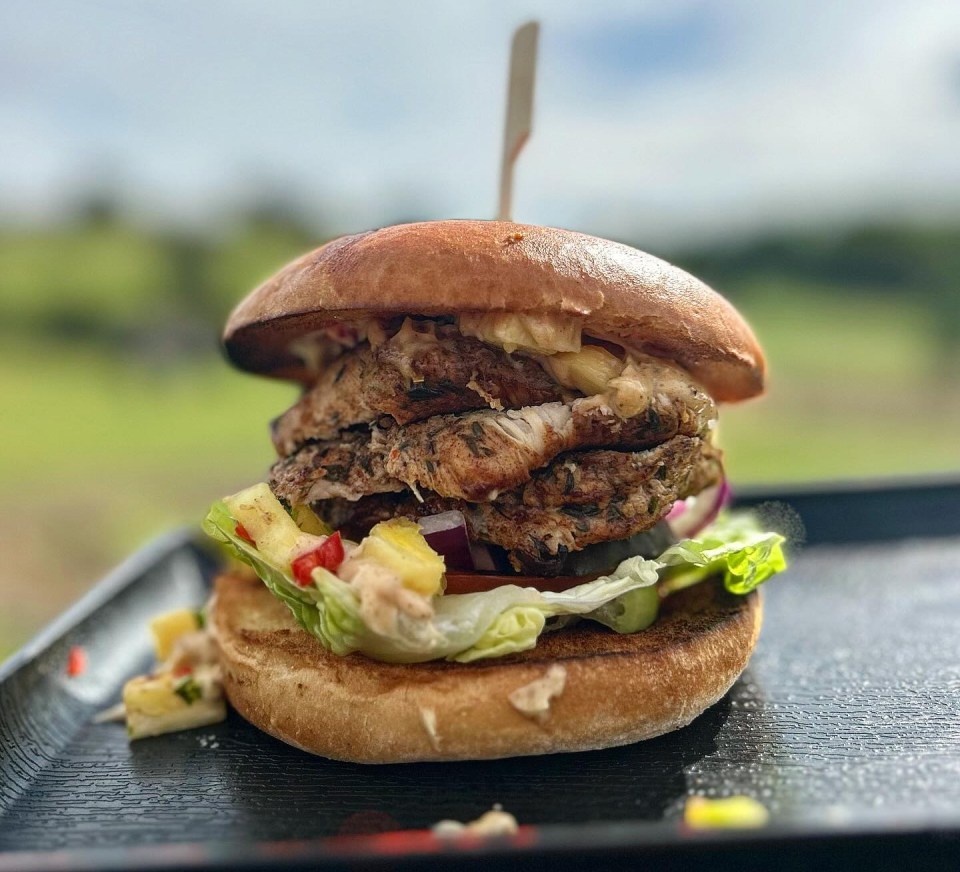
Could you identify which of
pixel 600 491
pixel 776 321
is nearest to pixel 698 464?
pixel 600 491

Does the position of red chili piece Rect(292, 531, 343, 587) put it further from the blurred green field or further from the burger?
the blurred green field

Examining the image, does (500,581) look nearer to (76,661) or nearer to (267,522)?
(267,522)

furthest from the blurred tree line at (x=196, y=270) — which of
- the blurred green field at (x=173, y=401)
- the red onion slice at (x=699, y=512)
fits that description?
the red onion slice at (x=699, y=512)

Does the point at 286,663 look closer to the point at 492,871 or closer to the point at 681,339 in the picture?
the point at 492,871

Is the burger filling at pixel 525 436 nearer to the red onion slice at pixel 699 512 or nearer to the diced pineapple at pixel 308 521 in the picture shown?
the diced pineapple at pixel 308 521

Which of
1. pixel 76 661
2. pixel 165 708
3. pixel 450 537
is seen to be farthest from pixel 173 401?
pixel 450 537
